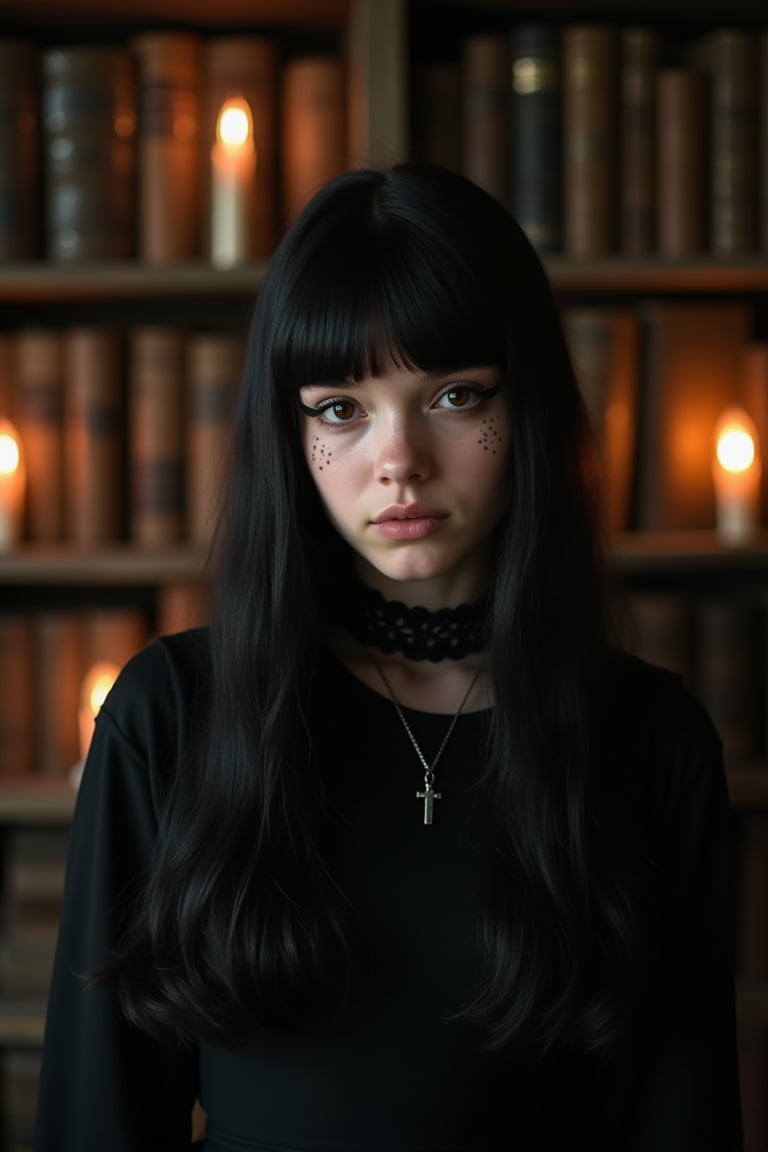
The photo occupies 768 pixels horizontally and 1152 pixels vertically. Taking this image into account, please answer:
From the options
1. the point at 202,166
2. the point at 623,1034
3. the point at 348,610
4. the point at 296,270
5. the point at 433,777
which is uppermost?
the point at 202,166

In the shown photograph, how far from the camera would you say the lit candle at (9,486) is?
60.6 inches

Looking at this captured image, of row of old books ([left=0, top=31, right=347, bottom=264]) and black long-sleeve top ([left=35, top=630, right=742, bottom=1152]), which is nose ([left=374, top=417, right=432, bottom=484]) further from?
row of old books ([left=0, top=31, right=347, bottom=264])

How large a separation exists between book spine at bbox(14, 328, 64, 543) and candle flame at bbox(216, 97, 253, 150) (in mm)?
340

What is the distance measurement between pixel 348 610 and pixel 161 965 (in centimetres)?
30

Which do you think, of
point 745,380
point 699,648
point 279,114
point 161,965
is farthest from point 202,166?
point 161,965

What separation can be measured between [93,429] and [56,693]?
0.35 m

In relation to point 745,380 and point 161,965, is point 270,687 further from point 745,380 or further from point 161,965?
point 745,380

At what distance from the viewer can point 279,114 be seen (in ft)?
5.22

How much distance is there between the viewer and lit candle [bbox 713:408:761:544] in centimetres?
154

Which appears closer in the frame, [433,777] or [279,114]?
[433,777]

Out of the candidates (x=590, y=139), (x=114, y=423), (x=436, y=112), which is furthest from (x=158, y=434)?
(x=590, y=139)

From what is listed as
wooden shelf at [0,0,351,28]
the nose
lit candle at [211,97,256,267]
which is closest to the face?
the nose

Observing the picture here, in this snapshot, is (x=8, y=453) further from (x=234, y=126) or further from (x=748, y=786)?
(x=748, y=786)

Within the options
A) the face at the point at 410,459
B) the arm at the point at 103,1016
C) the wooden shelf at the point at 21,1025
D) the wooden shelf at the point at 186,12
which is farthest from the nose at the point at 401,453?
the wooden shelf at the point at 21,1025
